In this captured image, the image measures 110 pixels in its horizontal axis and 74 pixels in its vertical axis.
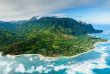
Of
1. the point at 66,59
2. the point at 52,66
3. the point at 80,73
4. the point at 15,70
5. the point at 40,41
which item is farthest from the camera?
the point at 40,41

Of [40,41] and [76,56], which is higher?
[40,41]

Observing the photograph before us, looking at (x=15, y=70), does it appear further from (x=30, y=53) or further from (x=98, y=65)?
(x=98, y=65)

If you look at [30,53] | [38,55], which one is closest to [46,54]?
[38,55]

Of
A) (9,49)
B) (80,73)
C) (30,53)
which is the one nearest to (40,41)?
(30,53)

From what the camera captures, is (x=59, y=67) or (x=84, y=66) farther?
(x=84, y=66)

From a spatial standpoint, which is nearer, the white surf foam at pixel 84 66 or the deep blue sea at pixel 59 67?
the deep blue sea at pixel 59 67

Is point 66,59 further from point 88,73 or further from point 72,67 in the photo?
point 88,73

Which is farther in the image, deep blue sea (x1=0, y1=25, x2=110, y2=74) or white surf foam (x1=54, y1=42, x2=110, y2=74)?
white surf foam (x1=54, y1=42, x2=110, y2=74)

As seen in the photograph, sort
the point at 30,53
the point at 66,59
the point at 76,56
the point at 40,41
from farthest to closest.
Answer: the point at 40,41, the point at 30,53, the point at 76,56, the point at 66,59

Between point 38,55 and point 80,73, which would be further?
point 38,55
